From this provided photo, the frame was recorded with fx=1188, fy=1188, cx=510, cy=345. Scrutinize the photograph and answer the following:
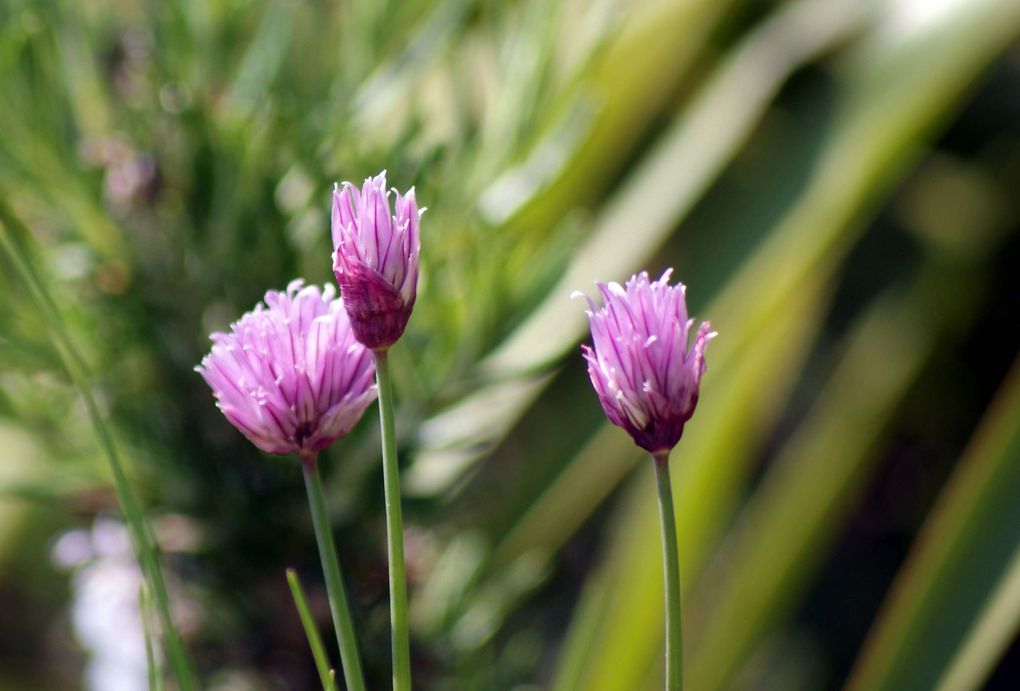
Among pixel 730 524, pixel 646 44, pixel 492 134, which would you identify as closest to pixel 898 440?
pixel 730 524

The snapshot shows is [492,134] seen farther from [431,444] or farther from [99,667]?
[99,667]

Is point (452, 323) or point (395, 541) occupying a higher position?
point (452, 323)

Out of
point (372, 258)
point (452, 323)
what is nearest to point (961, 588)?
point (452, 323)

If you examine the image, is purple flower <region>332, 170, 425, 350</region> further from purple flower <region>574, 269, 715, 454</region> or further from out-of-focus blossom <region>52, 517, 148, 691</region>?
out-of-focus blossom <region>52, 517, 148, 691</region>

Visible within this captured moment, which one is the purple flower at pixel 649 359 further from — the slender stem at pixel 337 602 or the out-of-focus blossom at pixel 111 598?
the out-of-focus blossom at pixel 111 598

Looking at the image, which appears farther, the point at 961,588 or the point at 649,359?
the point at 961,588

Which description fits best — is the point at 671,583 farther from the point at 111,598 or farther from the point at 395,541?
the point at 111,598

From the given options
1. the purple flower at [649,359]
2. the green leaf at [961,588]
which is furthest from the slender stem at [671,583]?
the green leaf at [961,588]
